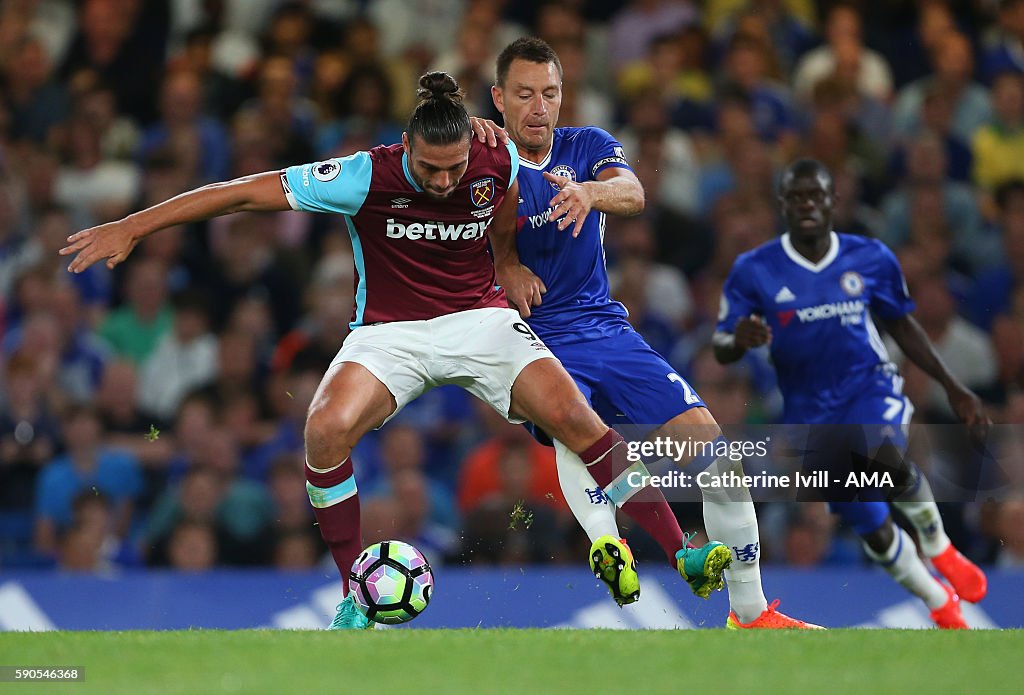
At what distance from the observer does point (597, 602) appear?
848 cm

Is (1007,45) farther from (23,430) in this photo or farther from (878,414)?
(23,430)

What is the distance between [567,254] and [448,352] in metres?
0.76

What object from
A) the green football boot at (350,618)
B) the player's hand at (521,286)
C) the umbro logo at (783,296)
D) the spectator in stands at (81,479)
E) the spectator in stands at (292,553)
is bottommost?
the spectator in stands at (292,553)

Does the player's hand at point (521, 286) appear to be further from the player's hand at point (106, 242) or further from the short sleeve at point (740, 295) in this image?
the player's hand at point (106, 242)

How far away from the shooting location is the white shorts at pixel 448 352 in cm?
650

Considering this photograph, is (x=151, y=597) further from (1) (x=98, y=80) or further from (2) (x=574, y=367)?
(1) (x=98, y=80)

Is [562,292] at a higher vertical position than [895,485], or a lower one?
higher

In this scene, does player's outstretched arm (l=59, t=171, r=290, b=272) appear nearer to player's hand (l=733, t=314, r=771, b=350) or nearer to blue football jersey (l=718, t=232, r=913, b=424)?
player's hand (l=733, t=314, r=771, b=350)

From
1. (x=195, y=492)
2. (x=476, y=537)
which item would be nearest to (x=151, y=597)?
(x=195, y=492)

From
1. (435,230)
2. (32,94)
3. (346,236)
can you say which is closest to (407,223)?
(435,230)

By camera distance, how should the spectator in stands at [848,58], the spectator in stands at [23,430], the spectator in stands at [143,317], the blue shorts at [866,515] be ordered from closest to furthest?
the blue shorts at [866,515] < the spectator in stands at [23,430] < the spectator in stands at [143,317] < the spectator in stands at [848,58]

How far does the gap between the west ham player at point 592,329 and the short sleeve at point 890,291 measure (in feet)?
5.48

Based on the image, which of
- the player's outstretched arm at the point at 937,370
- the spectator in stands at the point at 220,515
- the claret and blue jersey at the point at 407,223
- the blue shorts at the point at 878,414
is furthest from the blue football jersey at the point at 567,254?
the spectator in stands at the point at 220,515

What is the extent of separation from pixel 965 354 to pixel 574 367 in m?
3.96
